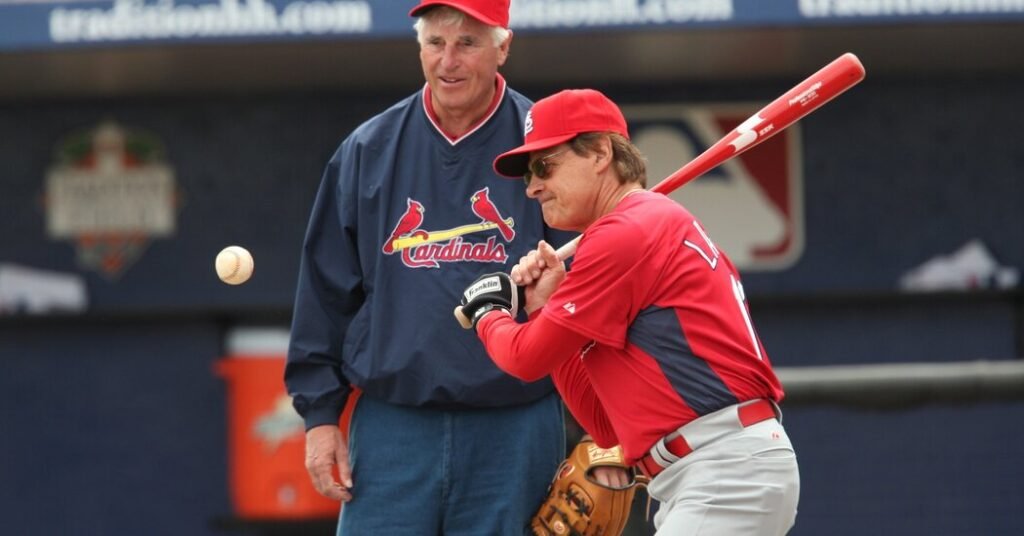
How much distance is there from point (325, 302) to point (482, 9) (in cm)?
77

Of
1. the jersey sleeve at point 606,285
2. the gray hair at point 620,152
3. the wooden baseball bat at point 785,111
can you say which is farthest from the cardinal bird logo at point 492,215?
the jersey sleeve at point 606,285

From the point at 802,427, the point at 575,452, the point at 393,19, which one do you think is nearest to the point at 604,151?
the point at 575,452

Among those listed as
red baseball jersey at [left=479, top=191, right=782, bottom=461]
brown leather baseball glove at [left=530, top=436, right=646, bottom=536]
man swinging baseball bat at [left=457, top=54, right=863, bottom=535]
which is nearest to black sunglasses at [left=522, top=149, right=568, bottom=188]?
man swinging baseball bat at [left=457, top=54, right=863, bottom=535]

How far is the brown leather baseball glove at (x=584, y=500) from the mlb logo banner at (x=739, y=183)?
356cm

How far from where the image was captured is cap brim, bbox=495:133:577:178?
3.20 m

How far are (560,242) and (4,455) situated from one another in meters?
4.22

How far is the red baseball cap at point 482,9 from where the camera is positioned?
3.49 meters

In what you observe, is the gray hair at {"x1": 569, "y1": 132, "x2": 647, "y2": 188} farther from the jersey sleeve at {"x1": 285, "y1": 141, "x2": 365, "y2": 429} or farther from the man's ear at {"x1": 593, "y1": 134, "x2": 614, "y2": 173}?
the jersey sleeve at {"x1": 285, "y1": 141, "x2": 365, "y2": 429}

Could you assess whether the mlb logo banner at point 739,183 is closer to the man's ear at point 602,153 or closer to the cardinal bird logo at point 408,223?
the cardinal bird logo at point 408,223

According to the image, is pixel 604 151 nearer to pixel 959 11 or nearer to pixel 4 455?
pixel 959 11

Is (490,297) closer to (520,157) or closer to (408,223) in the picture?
(520,157)

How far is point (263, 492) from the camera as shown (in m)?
6.60

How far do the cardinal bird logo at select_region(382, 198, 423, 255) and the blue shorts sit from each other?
36cm

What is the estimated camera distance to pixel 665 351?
3086mm
